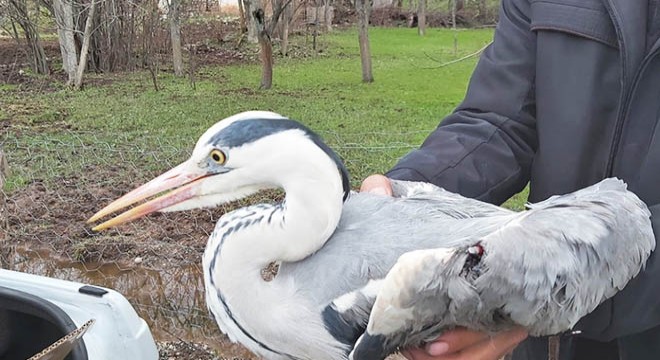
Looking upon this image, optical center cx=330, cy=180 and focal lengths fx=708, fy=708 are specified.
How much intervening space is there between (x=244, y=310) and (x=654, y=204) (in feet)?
3.00

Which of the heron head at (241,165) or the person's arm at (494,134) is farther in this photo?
the person's arm at (494,134)

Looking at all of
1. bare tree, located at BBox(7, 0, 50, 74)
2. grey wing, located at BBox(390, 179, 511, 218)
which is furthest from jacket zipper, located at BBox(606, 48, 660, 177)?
bare tree, located at BBox(7, 0, 50, 74)

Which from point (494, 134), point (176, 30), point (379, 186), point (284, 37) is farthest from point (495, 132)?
point (284, 37)

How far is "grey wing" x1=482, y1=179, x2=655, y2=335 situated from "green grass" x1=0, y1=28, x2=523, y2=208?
3763 mm

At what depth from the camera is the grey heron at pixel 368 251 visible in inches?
52.1

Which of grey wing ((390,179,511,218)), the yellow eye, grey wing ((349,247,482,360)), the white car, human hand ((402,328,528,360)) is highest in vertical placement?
the yellow eye

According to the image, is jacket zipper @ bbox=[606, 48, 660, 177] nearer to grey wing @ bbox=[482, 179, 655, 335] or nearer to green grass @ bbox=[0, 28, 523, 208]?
grey wing @ bbox=[482, 179, 655, 335]

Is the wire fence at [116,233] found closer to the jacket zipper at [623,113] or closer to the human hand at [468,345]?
the human hand at [468,345]

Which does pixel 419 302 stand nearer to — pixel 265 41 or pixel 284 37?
pixel 265 41

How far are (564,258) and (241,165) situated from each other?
2.25 ft

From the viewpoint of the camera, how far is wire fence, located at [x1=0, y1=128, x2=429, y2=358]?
4133mm

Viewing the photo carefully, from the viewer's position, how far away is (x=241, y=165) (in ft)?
5.01

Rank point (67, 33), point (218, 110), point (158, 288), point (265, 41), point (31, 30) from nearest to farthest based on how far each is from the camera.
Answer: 1. point (158, 288)
2. point (218, 110)
3. point (265, 41)
4. point (67, 33)
5. point (31, 30)

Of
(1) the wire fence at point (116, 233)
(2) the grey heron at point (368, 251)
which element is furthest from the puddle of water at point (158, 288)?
(2) the grey heron at point (368, 251)
